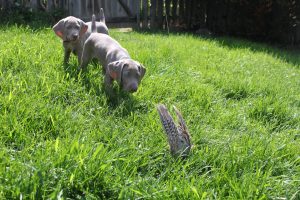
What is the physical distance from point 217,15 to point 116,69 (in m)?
8.56

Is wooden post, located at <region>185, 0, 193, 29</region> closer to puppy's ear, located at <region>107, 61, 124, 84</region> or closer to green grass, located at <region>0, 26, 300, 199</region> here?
green grass, located at <region>0, 26, 300, 199</region>

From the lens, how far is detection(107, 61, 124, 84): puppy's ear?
4.08m

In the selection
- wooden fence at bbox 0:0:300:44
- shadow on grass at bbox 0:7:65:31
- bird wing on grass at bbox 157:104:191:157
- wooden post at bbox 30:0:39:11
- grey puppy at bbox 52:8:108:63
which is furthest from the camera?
wooden fence at bbox 0:0:300:44

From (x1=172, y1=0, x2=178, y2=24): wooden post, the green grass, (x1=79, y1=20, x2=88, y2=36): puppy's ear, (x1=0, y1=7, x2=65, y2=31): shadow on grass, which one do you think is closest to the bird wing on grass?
the green grass

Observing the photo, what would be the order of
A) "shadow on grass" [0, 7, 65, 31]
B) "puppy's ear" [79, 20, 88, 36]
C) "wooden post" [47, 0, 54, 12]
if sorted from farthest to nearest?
1. "wooden post" [47, 0, 54, 12]
2. "shadow on grass" [0, 7, 65, 31]
3. "puppy's ear" [79, 20, 88, 36]

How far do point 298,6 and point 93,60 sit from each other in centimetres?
802

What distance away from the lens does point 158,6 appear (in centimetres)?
1157

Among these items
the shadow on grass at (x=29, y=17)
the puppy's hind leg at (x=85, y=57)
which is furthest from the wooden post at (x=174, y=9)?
the puppy's hind leg at (x=85, y=57)

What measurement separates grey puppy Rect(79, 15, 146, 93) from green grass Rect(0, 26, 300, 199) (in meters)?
0.18

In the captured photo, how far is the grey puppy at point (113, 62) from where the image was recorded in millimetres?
4059

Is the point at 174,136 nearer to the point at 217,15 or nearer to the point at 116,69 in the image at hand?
the point at 116,69

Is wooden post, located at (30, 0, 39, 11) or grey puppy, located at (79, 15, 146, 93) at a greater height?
wooden post, located at (30, 0, 39, 11)

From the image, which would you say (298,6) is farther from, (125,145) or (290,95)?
(125,145)

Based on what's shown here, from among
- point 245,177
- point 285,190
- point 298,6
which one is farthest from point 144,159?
point 298,6
